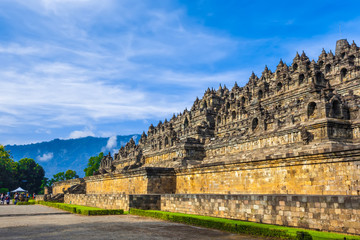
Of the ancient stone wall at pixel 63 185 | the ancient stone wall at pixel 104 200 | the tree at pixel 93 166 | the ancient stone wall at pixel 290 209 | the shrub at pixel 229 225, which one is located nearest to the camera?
the ancient stone wall at pixel 290 209

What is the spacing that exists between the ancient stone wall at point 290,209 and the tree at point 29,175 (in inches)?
3938

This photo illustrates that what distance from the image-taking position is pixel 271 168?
18578mm

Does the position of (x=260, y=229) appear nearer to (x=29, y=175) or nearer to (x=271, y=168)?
(x=271, y=168)

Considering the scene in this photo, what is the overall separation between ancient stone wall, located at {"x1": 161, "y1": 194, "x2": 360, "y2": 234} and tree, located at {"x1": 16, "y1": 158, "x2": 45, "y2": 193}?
10002cm

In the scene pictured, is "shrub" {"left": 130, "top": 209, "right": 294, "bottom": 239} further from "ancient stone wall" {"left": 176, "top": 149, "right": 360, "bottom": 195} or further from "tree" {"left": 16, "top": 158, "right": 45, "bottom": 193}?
"tree" {"left": 16, "top": 158, "right": 45, "bottom": 193}

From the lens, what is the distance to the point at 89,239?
11.5 metres

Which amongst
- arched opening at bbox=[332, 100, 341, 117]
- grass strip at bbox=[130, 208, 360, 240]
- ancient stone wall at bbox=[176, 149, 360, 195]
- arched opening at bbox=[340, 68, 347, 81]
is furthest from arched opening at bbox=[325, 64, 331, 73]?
grass strip at bbox=[130, 208, 360, 240]

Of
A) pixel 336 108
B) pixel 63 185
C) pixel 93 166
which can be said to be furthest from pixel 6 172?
pixel 336 108

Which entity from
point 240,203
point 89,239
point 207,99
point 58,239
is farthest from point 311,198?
point 207,99

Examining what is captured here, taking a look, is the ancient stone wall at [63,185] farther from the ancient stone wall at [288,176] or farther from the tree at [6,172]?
the ancient stone wall at [288,176]

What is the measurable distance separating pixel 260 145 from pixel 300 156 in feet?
44.6

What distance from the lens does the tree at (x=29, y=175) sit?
104 metres

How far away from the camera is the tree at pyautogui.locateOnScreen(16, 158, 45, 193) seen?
104m

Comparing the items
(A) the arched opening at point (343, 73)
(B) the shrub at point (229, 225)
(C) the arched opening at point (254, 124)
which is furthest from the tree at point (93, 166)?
(B) the shrub at point (229, 225)
